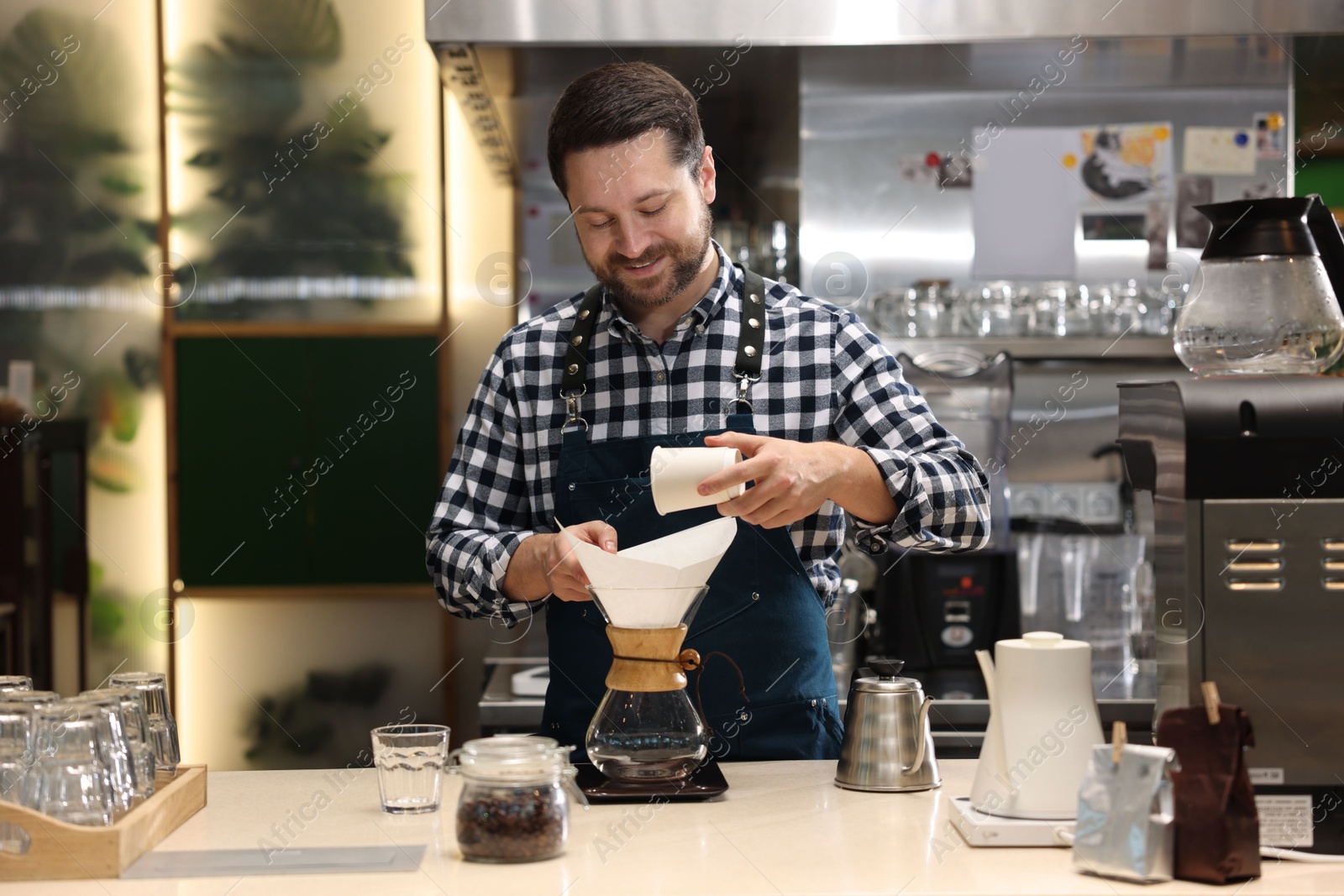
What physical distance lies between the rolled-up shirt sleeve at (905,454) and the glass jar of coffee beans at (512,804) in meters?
0.66

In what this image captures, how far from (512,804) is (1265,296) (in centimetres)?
93

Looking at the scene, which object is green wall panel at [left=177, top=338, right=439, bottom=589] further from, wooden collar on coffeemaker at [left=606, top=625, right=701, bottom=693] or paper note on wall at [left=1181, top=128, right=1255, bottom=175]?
wooden collar on coffeemaker at [left=606, top=625, right=701, bottom=693]

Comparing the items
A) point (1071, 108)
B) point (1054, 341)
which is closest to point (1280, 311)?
point (1054, 341)

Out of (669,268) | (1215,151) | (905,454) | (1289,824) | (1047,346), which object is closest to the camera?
(1289,824)

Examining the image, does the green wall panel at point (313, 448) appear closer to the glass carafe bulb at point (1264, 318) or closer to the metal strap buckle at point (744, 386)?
the metal strap buckle at point (744, 386)

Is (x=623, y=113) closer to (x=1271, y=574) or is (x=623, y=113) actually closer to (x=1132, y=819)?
(x=1271, y=574)

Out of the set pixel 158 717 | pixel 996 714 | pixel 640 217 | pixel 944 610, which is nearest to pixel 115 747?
pixel 158 717

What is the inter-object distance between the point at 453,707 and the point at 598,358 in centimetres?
190

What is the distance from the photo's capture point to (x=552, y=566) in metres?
1.57

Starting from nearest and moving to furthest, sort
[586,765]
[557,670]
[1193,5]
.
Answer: [586,765] → [557,670] → [1193,5]

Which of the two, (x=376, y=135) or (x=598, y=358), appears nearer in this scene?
(x=598, y=358)

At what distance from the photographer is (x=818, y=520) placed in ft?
5.98

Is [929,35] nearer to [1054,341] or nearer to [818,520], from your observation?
[1054,341]

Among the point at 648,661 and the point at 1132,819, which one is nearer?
the point at 1132,819
